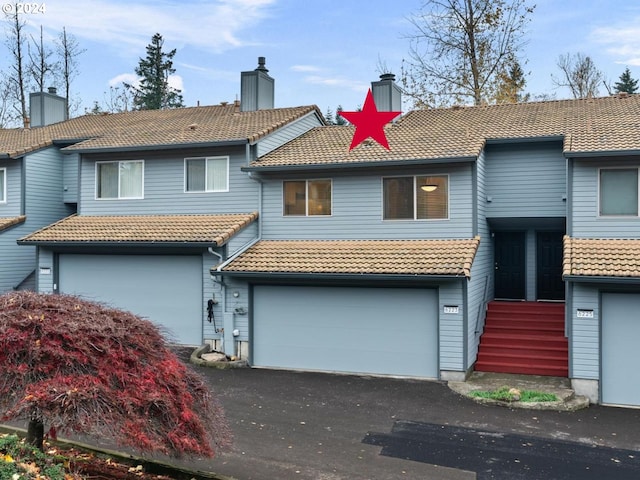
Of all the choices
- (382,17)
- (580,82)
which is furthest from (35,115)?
(580,82)

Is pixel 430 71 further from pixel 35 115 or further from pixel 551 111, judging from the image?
pixel 35 115

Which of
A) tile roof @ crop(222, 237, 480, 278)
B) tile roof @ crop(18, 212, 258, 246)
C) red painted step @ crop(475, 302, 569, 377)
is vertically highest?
tile roof @ crop(18, 212, 258, 246)

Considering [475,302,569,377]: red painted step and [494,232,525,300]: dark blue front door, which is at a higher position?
[494,232,525,300]: dark blue front door

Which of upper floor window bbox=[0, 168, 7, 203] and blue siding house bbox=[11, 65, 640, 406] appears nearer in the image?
blue siding house bbox=[11, 65, 640, 406]

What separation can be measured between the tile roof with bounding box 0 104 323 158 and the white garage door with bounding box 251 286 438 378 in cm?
493

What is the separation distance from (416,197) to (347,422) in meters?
6.52

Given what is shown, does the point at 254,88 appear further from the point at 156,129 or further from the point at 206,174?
the point at 206,174

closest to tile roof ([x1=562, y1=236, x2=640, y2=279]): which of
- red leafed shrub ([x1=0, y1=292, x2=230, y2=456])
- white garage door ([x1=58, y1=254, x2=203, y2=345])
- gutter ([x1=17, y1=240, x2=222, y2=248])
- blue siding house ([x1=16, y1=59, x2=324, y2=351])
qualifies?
blue siding house ([x1=16, y1=59, x2=324, y2=351])

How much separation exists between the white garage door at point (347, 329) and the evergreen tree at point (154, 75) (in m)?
36.7

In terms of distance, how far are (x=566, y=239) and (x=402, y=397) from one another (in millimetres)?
5084

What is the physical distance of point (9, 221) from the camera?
17.7 metres

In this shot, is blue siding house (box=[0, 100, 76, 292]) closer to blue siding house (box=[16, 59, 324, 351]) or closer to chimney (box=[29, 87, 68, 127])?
blue siding house (box=[16, 59, 324, 351])

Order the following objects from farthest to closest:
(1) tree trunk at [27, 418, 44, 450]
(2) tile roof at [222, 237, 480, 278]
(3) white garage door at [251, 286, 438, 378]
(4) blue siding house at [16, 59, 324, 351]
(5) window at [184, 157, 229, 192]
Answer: (5) window at [184, 157, 229, 192] → (4) blue siding house at [16, 59, 324, 351] → (3) white garage door at [251, 286, 438, 378] → (2) tile roof at [222, 237, 480, 278] → (1) tree trunk at [27, 418, 44, 450]

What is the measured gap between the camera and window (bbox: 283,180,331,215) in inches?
591
